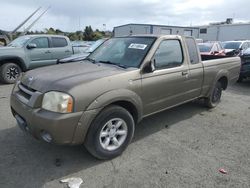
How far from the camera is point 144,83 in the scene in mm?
3553

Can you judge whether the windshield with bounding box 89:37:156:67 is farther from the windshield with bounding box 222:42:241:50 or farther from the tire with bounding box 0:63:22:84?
the windshield with bounding box 222:42:241:50

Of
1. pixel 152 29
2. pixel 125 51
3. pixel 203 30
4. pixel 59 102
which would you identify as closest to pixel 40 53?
pixel 125 51

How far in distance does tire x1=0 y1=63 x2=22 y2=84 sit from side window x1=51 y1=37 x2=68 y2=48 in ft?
6.22

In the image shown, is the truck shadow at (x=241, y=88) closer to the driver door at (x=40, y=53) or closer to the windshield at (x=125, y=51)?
the windshield at (x=125, y=51)

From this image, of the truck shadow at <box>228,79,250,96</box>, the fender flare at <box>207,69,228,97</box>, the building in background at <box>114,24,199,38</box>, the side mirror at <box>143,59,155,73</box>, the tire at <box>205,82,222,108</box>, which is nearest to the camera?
the side mirror at <box>143,59,155,73</box>

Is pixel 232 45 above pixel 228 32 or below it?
below

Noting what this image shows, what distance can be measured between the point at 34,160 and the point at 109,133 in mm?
1124

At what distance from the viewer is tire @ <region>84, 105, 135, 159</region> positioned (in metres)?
3.05

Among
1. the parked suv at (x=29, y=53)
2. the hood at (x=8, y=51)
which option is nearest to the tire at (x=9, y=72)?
the parked suv at (x=29, y=53)

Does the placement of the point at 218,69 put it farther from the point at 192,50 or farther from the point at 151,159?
the point at 151,159

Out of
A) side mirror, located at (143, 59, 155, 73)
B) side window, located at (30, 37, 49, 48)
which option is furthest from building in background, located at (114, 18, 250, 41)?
side mirror, located at (143, 59, 155, 73)

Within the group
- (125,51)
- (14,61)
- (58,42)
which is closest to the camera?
(125,51)

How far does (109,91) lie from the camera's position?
3.08 metres

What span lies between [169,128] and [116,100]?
1736mm
